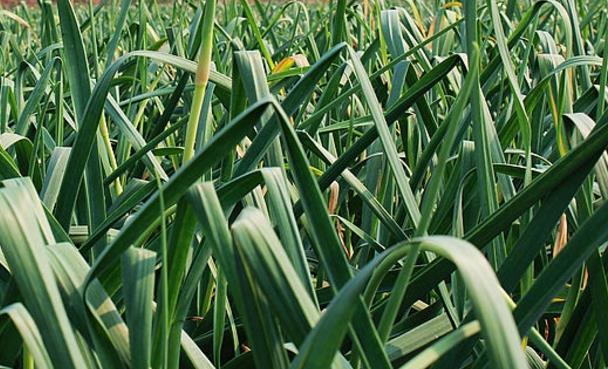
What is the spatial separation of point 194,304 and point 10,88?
1.82ft

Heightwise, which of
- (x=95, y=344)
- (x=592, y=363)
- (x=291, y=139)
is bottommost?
(x=592, y=363)

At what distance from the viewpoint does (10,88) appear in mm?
1303

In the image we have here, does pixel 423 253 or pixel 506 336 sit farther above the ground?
pixel 506 336

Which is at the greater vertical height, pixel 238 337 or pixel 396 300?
pixel 396 300

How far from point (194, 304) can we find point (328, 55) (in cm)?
30

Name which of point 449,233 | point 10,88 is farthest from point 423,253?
point 10,88

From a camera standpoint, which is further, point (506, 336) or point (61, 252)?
point (61, 252)

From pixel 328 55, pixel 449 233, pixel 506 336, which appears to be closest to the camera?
pixel 506 336

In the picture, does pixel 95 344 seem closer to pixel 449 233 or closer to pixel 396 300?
pixel 396 300

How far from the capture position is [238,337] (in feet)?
2.77

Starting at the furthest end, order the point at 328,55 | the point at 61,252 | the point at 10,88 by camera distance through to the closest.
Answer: the point at 10,88 < the point at 328,55 < the point at 61,252

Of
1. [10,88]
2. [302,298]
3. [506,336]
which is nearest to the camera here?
[506,336]

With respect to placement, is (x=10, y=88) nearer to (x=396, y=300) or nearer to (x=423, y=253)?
(x=423, y=253)

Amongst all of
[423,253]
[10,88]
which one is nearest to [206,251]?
[423,253]
